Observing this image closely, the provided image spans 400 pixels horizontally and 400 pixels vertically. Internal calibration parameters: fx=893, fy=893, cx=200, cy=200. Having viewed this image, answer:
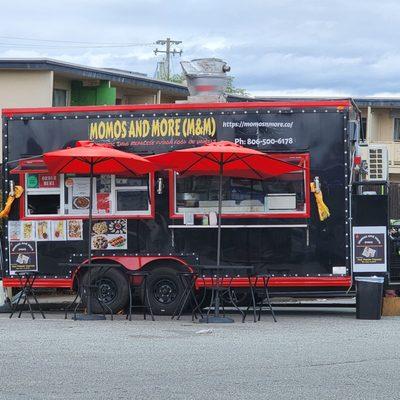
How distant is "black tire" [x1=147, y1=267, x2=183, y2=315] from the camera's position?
14625mm

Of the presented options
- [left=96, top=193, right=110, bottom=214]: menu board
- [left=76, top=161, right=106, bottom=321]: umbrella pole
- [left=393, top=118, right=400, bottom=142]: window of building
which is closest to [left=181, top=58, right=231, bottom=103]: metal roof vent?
[left=96, top=193, right=110, bottom=214]: menu board

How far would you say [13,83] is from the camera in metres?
23.8

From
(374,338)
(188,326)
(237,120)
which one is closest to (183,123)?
(237,120)

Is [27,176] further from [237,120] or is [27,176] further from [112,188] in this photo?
[237,120]

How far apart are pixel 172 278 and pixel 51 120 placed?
10.9 feet

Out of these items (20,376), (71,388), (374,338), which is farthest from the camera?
(374,338)

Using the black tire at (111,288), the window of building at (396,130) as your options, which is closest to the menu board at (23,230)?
the black tire at (111,288)

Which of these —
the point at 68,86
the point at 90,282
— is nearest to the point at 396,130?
the point at 68,86

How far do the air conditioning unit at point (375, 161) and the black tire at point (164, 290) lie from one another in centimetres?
387

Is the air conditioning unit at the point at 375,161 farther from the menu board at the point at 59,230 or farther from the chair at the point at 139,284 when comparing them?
the menu board at the point at 59,230

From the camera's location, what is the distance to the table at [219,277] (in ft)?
45.2

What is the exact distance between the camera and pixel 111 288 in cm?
1486

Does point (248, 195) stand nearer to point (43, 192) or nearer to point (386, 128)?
point (43, 192)

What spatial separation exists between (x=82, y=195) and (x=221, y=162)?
253 centimetres
